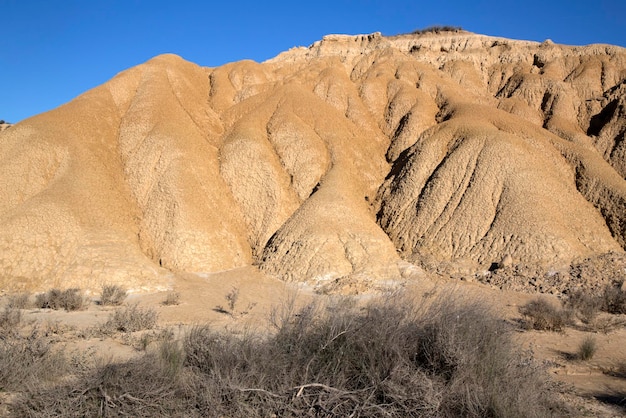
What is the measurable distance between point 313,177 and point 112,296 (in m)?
13.1

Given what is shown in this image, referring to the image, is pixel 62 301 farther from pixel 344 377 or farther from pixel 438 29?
pixel 438 29

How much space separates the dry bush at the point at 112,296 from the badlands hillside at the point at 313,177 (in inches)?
62.3

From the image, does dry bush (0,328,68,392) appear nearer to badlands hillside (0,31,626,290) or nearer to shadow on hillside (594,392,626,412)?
shadow on hillside (594,392,626,412)

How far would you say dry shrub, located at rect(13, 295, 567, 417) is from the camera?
551cm

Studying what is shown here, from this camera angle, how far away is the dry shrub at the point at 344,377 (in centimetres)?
551

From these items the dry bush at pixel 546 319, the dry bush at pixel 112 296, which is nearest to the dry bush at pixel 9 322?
the dry bush at pixel 112 296

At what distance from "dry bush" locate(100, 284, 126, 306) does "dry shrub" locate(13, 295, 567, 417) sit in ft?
33.7

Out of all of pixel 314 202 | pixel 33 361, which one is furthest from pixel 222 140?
pixel 33 361

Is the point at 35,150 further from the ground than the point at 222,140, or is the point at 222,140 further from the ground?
the point at 222,140

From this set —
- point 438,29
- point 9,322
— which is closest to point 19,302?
point 9,322

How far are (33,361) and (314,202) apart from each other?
16729 mm

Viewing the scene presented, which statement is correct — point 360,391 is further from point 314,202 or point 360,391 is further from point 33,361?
point 314,202

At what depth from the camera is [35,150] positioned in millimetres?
22641

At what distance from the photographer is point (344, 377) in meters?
5.96
